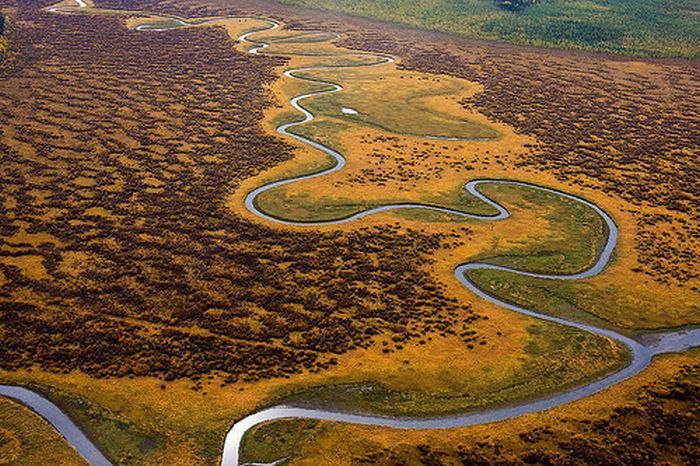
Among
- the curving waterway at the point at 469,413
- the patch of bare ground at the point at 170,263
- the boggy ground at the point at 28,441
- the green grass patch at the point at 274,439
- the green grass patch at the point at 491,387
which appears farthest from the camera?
the patch of bare ground at the point at 170,263

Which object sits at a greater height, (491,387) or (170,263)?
(170,263)

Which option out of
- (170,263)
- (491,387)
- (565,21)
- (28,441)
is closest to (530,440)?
(491,387)

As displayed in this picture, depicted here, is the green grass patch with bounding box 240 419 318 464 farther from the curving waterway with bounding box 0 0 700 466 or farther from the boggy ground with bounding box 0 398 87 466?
the boggy ground with bounding box 0 398 87 466

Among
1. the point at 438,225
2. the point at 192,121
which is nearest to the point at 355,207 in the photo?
the point at 438,225

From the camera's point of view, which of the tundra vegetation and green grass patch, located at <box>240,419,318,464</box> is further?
the tundra vegetation

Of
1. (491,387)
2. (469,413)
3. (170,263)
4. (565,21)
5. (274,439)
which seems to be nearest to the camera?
(274,439)

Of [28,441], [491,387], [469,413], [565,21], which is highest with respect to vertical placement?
[565,21]

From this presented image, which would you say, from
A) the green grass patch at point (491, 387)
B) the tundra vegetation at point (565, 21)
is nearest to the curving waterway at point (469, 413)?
the green grass patch at point (491, 387)

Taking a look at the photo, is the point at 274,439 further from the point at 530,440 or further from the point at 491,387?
the point at 530,440

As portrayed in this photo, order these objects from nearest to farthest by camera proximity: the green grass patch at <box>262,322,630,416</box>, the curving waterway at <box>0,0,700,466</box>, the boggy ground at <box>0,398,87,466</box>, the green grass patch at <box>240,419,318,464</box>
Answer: the boggy ground at <box>0,398,87,466</box> < the green grass patch at <box>240,419,318,464</box> < the curving waterway at <box>0,0,700,466</box> < the green grass patch at <box>262,322,630,416</box>

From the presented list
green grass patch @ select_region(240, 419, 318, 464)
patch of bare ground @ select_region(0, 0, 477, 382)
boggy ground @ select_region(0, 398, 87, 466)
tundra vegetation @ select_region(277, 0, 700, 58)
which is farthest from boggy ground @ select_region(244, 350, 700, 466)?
tundra vegetation @ select_region(277, 0, 700, 58)

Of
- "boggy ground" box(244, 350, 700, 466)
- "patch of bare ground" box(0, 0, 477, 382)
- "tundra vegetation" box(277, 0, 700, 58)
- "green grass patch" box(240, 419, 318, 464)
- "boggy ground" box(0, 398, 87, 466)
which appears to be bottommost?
"boggy ground" box(0, 398, 87, 466)

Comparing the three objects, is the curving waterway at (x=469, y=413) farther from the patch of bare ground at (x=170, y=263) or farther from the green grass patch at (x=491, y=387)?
the patch of bare ground at (x=170, y=263)
